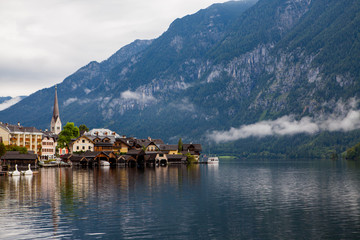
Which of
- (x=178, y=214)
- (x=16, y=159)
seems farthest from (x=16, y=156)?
(x=178, y=214)

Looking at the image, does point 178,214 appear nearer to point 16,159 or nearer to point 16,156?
point 16,159

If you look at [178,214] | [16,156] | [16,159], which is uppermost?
[16,156]

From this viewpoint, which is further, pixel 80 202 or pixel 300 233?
pixel 80 202

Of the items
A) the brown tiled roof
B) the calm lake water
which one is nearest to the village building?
the brown tiled roof

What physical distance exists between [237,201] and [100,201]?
2166cm

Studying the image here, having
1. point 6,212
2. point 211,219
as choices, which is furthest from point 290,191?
point 6,212

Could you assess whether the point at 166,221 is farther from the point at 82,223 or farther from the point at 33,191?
the point at 33,191

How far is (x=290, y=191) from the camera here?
286 feet

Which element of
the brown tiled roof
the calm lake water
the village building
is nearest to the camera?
the calm lake water

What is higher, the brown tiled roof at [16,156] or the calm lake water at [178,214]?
Answer: the brown tiled roof at [16,156]

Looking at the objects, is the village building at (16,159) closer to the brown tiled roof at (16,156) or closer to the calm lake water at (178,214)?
the brown tiled roof at (16,156)

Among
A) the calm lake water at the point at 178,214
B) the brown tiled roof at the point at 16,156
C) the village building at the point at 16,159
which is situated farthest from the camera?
the village building at the point at 16,159

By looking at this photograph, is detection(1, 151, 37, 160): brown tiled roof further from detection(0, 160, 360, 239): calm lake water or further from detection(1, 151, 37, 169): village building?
detection(0, 160, 360, 239): calm lake water

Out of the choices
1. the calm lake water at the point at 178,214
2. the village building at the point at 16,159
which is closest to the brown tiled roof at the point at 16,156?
the village building at the point at 16,159
